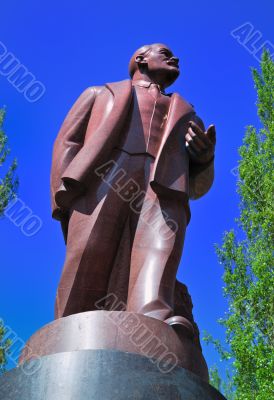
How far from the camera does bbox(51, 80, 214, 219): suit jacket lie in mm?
4938

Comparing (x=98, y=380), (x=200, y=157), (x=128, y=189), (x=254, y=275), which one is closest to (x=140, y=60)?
(x=200, y=157)

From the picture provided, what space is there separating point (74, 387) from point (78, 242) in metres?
1.43

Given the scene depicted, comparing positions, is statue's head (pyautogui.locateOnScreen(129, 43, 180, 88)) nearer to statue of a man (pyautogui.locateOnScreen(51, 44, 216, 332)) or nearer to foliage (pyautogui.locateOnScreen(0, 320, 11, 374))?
statue of a man (pyautogui.locateOnScreen(51, 44, 216, 332))

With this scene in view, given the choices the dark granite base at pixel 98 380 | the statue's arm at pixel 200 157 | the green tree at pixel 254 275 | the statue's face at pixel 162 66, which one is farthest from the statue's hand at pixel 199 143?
the green tree at pixel 254 275

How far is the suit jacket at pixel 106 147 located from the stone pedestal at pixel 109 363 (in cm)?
129

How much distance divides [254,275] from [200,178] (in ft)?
23.2

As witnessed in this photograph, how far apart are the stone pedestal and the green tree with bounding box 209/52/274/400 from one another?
22.5 feet

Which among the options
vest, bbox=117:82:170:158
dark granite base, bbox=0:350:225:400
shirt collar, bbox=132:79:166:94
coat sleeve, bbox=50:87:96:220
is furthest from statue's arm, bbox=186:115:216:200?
dark granite base, bbox=0:350:225:400

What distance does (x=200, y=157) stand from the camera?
5.43 meters

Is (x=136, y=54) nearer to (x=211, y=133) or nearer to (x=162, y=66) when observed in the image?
(x=162, y=66)

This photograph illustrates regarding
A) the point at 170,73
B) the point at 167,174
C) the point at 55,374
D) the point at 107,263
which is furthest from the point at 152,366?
the point at 170,73

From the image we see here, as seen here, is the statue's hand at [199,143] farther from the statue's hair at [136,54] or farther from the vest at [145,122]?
the statue's hair at [136,54]

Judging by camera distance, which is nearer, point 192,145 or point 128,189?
point 128,189

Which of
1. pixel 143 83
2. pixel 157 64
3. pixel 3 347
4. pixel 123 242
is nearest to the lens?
pixel 123 242
